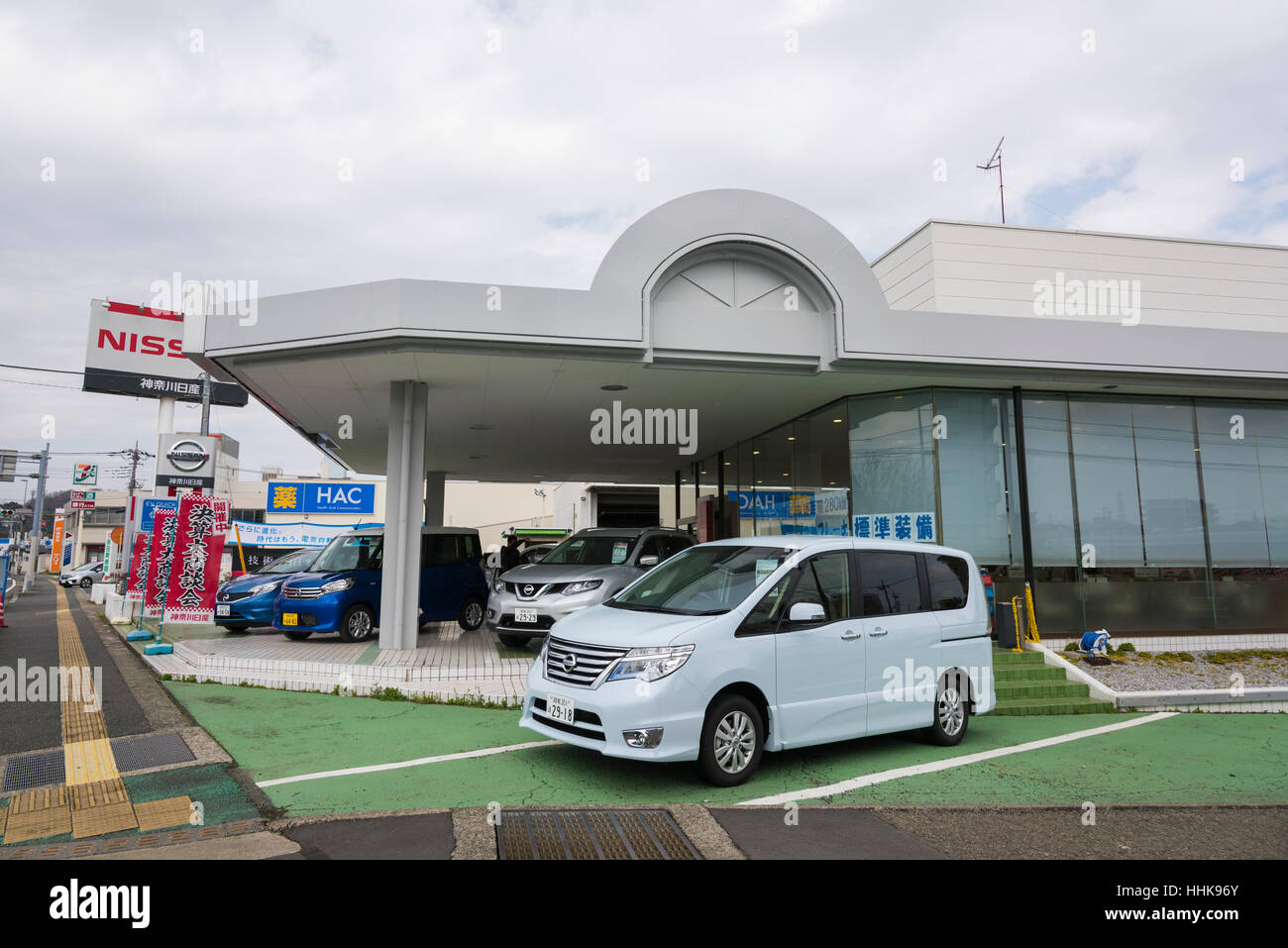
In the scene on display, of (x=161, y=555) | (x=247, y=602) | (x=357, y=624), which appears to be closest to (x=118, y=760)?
(x=357, y=624)

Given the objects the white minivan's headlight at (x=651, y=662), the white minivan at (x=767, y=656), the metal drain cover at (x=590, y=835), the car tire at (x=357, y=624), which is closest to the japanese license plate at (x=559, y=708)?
the white minivan at (x=767, y=656)

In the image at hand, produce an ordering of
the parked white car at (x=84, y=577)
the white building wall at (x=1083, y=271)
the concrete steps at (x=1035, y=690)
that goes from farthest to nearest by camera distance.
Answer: the parked white car at (x=84, y=577) < the white building wall at (x=1083, y=271) < the concrete steps at (x=1035, y=690)

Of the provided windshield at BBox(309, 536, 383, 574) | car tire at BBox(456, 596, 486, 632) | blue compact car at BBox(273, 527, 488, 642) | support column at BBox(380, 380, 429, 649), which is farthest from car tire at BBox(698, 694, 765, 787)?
car tire at BBox(456, 596, 486, 632)

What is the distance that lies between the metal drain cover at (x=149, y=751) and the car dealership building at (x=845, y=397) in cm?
356

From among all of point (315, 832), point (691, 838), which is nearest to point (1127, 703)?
point (691, 838)

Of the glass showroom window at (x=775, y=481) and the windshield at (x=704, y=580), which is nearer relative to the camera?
the windshield at (x=704, y=580)

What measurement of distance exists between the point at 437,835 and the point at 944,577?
184 inches

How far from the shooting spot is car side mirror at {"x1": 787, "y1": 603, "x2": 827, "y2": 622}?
5.46 metres

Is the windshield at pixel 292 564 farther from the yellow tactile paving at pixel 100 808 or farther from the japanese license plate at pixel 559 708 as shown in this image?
the japanese license plate at pixel 559 708

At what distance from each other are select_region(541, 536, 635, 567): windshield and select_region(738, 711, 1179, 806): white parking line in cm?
543

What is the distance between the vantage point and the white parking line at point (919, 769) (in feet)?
16.7

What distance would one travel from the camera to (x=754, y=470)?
16.0 m

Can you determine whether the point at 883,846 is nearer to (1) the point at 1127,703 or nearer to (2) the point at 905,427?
(1) the point at 1127,703

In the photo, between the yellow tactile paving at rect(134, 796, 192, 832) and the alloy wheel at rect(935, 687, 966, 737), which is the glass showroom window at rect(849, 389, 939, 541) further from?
the yellow tactile paving at rect(134, 796, 192, 832)
